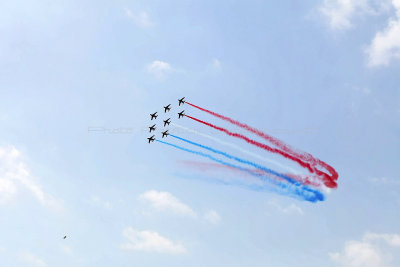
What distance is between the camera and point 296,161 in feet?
511

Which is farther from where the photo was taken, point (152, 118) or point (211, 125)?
point (152, 118)

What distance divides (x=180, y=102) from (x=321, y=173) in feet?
191

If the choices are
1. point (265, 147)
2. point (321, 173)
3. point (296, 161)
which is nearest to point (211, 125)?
point (265, 147)

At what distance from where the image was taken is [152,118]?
586 ft

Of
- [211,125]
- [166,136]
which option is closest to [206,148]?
[211,125]

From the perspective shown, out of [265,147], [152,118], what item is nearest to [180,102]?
[152,118]

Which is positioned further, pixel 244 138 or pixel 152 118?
pixel 152 118

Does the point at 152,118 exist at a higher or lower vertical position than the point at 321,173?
higher

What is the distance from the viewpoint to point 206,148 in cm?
15975

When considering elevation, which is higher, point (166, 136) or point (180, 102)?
point (180, 102)

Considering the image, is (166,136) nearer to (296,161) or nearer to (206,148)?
(206,148)

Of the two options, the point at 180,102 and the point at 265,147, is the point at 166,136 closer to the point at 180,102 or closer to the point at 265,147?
the point at 180,102

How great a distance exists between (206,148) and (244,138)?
13648mm

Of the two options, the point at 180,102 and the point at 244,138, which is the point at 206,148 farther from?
the point at 180,102
